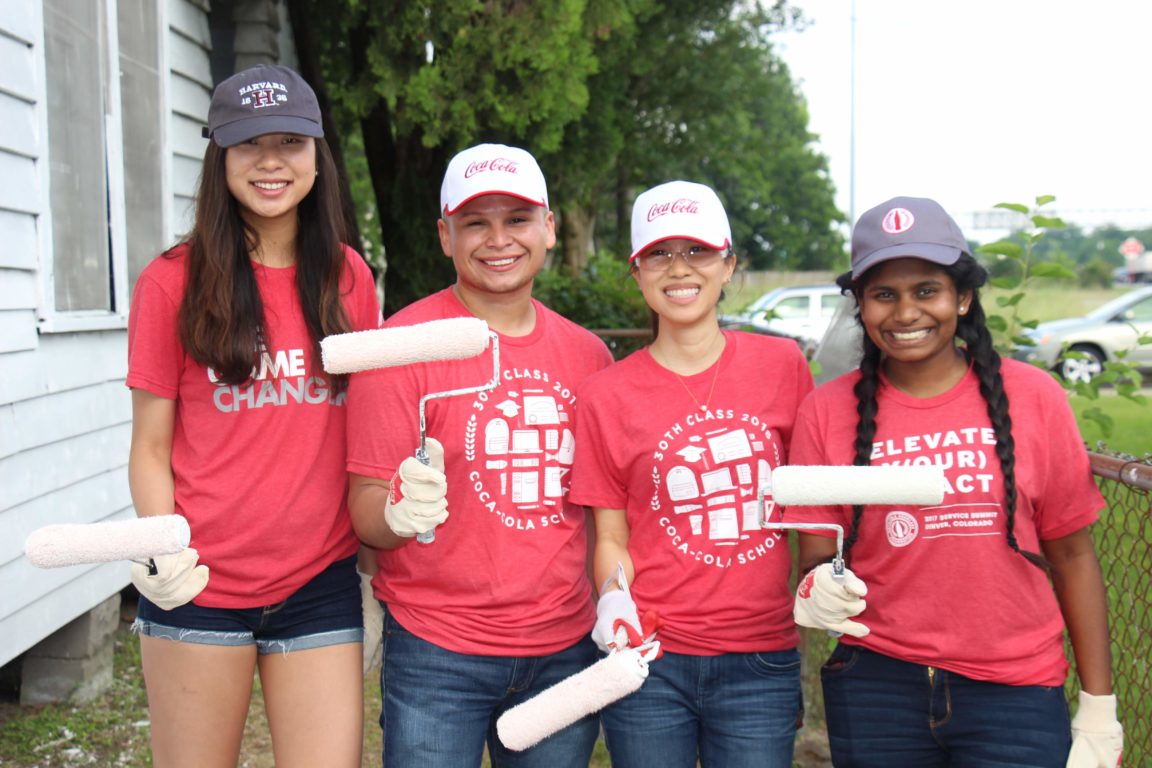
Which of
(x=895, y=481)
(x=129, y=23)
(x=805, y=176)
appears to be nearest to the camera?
(x=895, y=481)

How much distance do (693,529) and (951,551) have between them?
1.85ft

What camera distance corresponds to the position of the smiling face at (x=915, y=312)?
92.9 inches

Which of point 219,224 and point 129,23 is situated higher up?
point 129,23

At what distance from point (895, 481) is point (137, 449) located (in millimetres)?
1688

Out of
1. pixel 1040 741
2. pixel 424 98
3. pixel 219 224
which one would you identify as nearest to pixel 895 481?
pixel 1040 741

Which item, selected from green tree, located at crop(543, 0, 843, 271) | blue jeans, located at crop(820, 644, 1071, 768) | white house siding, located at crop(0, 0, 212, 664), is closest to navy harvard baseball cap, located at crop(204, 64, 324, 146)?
blue jeans, located at crop(820, 644, 1071, 768)

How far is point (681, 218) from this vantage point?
8.48 feet

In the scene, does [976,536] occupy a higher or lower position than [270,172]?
lower

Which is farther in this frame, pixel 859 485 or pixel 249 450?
pixel 249 450

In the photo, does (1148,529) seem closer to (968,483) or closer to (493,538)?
(968,483)

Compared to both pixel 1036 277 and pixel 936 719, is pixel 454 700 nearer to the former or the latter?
pixel 936 719

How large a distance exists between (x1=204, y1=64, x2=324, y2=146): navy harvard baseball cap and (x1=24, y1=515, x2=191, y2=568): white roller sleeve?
3.09 feet

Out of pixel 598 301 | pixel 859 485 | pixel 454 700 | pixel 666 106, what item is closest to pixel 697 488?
pixel 859 485

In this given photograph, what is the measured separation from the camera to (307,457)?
250 centimetres
